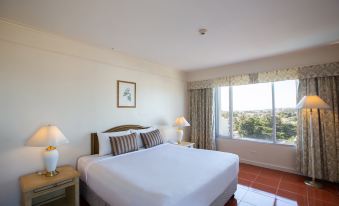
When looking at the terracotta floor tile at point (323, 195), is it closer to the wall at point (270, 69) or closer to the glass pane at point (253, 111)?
the wall at point (270, 69)

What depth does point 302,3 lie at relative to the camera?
5.87 feet

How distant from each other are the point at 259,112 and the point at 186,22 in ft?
10.0

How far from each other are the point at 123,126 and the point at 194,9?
2.48 meters

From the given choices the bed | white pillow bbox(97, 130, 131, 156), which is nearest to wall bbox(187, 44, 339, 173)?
the bed

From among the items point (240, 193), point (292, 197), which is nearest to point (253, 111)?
point (292, 197)

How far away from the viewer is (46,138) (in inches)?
83.5

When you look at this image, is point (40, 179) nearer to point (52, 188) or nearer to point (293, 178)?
point (52, 188)

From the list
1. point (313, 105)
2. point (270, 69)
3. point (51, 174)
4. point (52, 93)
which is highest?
point (270, 69)

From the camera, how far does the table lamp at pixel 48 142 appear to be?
6.89ft

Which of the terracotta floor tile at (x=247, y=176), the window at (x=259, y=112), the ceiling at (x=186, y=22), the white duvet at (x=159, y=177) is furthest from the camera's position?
the window at (x=259, y=112)

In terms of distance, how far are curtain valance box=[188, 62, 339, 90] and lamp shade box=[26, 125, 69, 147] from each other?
3642 mm

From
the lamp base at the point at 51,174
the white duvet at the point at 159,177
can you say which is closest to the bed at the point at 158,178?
the white duvet at the point at 159,177

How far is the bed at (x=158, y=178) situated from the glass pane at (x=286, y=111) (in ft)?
6.04

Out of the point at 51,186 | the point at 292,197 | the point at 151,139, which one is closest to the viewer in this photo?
the point at 51,186
